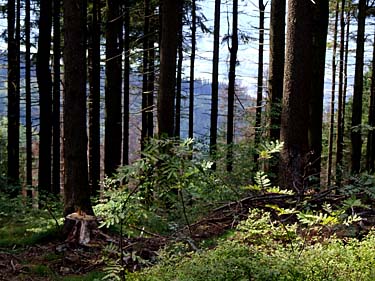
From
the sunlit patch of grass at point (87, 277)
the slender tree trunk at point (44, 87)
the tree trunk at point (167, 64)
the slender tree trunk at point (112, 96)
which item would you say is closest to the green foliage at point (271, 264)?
the sunlit patch of grass at point (87, 277)

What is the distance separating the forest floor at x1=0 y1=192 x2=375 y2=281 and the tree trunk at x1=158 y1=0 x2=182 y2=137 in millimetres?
3083

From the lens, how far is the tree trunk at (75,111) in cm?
623

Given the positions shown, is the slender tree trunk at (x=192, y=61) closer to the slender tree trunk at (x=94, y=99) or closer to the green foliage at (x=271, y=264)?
the slender tree trunk at (x=94, y=99)

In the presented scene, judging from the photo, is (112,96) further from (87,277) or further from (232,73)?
(87,277)

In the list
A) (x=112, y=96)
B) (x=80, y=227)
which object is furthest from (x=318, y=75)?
(x=112, y=96)

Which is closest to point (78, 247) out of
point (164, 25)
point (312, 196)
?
point (312, 196)

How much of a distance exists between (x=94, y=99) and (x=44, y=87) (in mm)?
2246

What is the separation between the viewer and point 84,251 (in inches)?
224

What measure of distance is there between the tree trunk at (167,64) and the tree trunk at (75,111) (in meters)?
2.22

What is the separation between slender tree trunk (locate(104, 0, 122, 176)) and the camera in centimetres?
1304

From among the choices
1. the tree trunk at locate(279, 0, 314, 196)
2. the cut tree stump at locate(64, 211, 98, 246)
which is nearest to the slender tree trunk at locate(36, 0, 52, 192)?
the cut tree stump at locate(64, 211, 98, 246)

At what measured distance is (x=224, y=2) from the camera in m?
18.1

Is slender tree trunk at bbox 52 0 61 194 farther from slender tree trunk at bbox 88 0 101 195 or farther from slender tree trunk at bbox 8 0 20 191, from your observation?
slender tree trunk at bbox 8 0 20 191

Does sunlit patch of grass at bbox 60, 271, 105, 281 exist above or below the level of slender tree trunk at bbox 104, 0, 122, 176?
below
